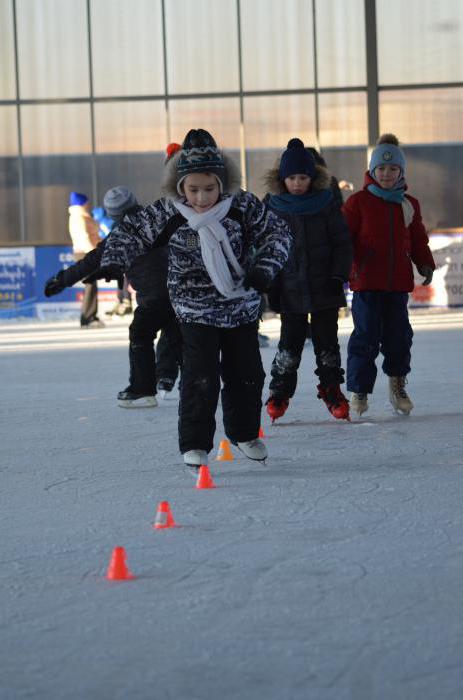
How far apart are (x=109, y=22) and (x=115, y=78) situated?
81 cm

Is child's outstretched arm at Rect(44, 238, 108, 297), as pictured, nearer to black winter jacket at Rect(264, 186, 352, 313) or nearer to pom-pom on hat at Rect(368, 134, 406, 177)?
black winter jacket at Rect(264, 186, 352, 313)

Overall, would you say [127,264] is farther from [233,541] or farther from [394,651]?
[394,651]

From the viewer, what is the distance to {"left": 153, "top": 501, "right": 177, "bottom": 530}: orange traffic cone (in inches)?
140

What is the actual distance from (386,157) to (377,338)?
0.83 meters

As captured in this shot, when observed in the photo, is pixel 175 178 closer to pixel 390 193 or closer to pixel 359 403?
pixel 390 193

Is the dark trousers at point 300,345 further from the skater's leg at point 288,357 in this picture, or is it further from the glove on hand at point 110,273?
the glove on hand at point 110,273

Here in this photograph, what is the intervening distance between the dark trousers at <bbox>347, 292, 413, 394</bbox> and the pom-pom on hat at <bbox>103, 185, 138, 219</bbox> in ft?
4.79

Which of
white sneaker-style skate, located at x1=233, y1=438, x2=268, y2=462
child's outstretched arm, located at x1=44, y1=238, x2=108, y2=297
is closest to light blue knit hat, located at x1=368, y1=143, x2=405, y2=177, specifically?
child's outstretched arm, located at x1=44, y1=238, x2=108, y2=297

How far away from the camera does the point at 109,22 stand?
1897 cm

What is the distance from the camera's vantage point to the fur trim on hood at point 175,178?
4562mm

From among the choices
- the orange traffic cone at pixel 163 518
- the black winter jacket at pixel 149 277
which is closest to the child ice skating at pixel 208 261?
the orange traffic cone at pixel 163 518

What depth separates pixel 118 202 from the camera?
6805 mm

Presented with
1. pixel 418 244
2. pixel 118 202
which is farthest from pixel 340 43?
pixel 418 244

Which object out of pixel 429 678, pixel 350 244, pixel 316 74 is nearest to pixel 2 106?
pixel 316 74
